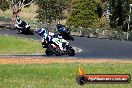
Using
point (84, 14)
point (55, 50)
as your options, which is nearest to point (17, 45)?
A: point (55, 50)

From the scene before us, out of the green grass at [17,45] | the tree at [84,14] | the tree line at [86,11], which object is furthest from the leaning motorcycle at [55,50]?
the tree at [84,14]

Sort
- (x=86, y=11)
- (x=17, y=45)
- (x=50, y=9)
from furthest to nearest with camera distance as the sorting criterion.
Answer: (x=50, y=9)
(x=86, y=11)
(x=17, y=45)

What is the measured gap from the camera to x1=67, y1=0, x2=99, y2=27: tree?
75.7m

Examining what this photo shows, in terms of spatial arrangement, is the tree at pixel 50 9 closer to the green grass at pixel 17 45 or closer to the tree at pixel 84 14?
the tree at pixel 84 14

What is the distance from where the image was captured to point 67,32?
4891cm

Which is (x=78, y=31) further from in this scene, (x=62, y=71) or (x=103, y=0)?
(x=62, y=71)

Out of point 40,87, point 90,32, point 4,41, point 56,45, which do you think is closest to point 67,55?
point 56,45

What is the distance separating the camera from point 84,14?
255 ft

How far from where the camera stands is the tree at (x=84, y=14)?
2980 inches

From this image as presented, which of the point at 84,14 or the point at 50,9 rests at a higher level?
the point at 50,9

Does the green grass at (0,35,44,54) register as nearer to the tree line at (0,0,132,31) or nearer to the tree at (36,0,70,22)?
the tree line at (0,0,132,31)

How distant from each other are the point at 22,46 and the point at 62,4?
37.9 metres

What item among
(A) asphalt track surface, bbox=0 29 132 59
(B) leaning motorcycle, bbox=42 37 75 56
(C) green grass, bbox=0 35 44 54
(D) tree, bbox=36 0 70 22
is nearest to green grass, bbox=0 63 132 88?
(B) leaning motorcycle, bbox=42 37 75 56

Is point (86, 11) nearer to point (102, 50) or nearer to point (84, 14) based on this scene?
point (84, 14)
